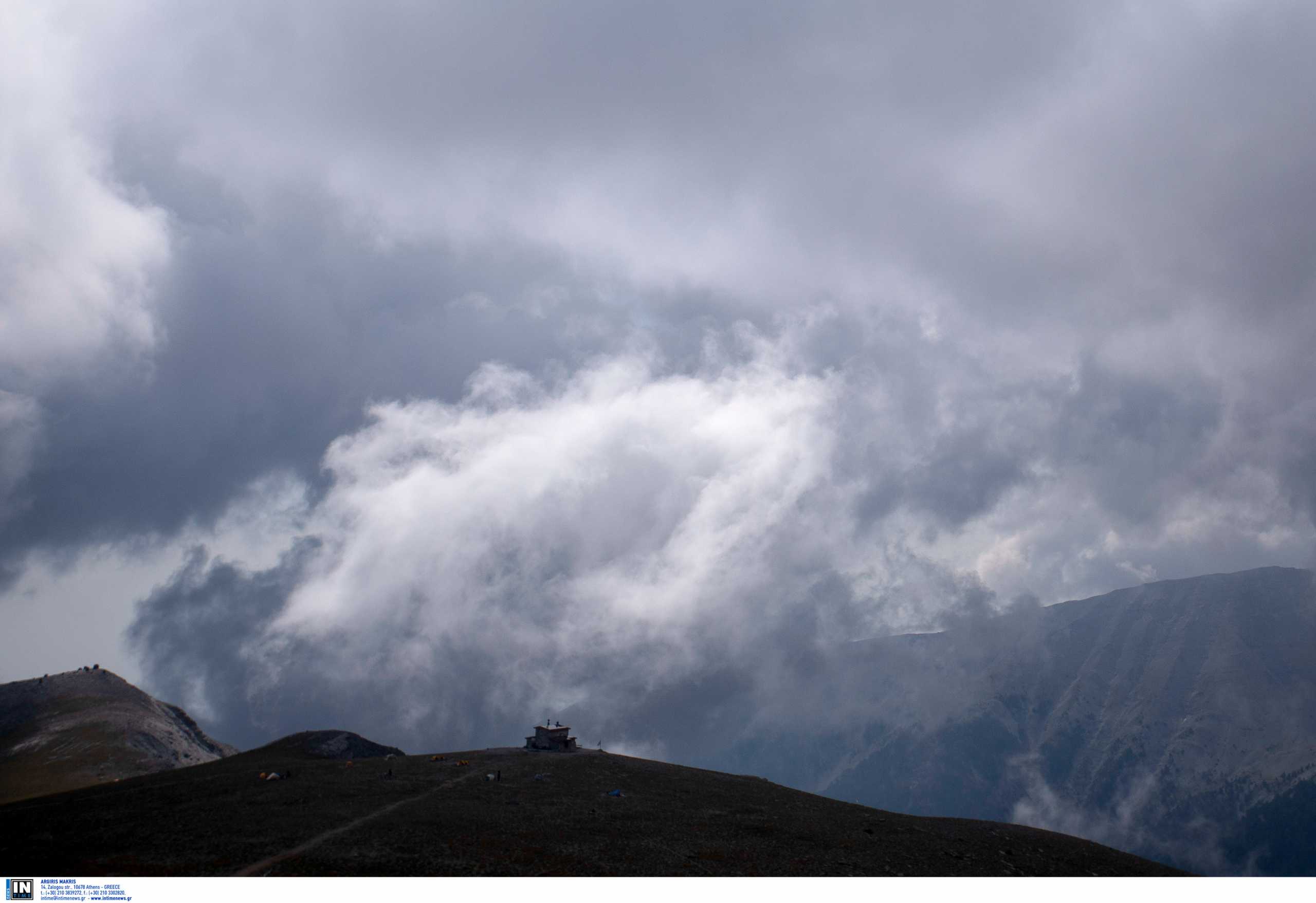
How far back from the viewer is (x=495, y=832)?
60250 millimetres

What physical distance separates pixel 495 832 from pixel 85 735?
125 m

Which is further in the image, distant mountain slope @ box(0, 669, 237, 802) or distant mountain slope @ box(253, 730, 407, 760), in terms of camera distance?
distant mountain slope @ box(0, 669, 237, 802)

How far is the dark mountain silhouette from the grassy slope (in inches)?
8.0

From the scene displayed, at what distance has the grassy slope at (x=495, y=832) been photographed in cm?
5209

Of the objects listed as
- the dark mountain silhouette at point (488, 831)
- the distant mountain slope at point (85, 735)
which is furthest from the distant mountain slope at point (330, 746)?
Result: the distant mountain slope at point (85, 735)

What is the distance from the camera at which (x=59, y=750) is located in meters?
136

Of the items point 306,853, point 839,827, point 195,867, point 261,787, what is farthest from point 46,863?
point 839,827

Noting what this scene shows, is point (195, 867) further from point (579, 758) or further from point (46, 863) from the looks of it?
point (579, 758)

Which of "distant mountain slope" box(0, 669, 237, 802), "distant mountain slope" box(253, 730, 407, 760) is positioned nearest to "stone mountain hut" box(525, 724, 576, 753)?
"distant mountain slope" box(253, 730, 407, 760)

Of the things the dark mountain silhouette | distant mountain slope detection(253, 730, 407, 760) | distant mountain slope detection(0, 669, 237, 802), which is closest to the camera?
the dark mountain silhouette

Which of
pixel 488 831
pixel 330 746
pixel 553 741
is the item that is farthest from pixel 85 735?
pixel 488 831

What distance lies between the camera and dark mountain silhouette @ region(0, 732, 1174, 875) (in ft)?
171

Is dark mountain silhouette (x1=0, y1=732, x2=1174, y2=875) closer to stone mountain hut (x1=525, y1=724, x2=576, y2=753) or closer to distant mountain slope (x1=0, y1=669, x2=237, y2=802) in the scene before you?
stone mountain hut (x1=525, y1=724, x2=576, y2=753)
